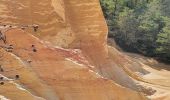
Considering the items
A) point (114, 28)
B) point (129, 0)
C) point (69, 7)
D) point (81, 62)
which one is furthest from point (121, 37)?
point (81, 62)

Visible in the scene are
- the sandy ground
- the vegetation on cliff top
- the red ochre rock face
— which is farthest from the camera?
the vegetation on cliff top

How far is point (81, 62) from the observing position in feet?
65.1

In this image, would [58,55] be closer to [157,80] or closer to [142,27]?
[157,80]

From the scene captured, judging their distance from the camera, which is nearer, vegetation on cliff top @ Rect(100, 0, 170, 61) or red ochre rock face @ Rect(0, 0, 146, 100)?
red ochre rock face @ Rect(0, 0, 146, 100)

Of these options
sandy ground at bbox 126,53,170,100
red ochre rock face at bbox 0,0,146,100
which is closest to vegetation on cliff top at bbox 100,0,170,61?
sandy ground at bbox 126,53,170,100

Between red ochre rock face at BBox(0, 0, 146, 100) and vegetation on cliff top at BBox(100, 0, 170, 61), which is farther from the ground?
red ochre rock face at BBox(0, 0, 146, 100)

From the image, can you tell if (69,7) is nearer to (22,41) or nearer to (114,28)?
(22,41)

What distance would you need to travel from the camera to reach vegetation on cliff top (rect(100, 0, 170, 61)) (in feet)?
190

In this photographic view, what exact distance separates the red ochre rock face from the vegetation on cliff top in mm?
32658

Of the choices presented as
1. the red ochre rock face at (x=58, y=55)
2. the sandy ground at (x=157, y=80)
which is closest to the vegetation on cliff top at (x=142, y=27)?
the sandy ground at (x=157, y=80)

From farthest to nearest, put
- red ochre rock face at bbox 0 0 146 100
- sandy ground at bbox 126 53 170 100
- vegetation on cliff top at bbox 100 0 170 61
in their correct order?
vegetation on cliff top at bbox 100 0 170 61 → sandy ground at bbox 126 53 170 100 → red ochre rock face at bbox 0 0 146 100

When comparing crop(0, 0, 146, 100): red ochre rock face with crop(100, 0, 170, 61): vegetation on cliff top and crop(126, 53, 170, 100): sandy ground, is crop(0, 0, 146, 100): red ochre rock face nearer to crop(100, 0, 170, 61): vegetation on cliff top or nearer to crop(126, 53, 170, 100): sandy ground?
crop(126, 53, 170, 100): sandy ground

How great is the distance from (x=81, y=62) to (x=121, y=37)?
40.4 m

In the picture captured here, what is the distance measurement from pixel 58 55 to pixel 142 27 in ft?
129
